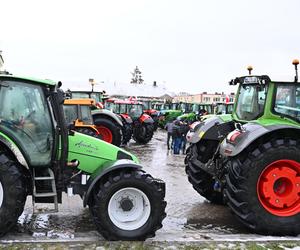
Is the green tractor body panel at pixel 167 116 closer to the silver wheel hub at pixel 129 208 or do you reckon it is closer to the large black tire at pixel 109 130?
the large black tire at pixel 109 130

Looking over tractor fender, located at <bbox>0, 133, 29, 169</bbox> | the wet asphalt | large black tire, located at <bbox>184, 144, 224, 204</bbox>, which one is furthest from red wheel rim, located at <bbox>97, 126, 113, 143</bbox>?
tractor fender, located at <bbox>0, 133, 29, 169</bbox>

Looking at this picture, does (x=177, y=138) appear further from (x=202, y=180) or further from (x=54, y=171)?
(x=54, y=171)

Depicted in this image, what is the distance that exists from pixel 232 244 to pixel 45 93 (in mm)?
2946

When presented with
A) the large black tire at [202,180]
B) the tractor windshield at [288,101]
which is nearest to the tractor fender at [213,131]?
the large black tire at [202,180]

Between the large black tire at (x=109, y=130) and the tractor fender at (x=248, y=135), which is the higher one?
the tractor fender at (x=248, y=135)

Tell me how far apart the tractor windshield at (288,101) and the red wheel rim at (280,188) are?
32.5 inches

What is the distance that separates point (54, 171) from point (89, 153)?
0.56 metres

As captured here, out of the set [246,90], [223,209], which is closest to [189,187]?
[223,209]

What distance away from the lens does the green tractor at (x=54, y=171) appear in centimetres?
555

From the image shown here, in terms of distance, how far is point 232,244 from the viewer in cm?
556

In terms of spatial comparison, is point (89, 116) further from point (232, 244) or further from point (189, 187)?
point (232, 244)

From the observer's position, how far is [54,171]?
5855 mm

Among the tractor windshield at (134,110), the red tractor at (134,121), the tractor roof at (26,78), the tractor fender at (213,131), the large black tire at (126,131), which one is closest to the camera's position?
the tractor roof at (26,78)

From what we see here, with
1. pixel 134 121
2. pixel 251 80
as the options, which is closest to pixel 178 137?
pixel 134 121
